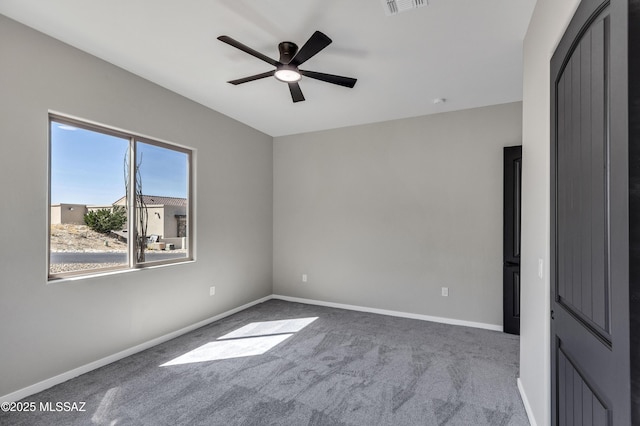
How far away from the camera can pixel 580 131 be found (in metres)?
1.15

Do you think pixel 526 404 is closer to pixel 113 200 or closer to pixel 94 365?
pixel 94 365

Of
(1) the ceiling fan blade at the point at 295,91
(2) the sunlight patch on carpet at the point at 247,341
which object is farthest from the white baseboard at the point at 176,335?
(1) the ceiling fan blade at the point at 295,91

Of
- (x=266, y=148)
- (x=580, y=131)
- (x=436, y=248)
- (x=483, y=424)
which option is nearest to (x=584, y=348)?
(x=580, y=131)

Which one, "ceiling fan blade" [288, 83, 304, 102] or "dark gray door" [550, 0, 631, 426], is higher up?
"ceiling fan blade" [288, 83, 304, 102]

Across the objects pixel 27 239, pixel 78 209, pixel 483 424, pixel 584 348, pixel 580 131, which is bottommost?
pixel 483 424

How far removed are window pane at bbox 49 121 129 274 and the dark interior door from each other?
4257 mm

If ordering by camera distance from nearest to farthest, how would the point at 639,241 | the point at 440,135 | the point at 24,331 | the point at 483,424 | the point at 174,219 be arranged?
the point at 639,241 < the point at 483,424 < the point at 24,331 < the point at 174,219 < the point at 440,135

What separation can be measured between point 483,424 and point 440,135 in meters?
3.20

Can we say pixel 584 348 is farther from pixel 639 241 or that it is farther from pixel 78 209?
pixel 78 209

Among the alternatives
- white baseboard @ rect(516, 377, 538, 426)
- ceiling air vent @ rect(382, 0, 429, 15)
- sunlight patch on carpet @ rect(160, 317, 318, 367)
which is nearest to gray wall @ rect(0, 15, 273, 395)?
sunlight patch on carpet @ rect(160, 317, 318, 367)

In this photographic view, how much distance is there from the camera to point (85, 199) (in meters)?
2.76

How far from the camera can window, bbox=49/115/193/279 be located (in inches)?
102

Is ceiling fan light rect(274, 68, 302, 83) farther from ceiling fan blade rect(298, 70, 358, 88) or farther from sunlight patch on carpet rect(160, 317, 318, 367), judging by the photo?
sunlight patch on carpet rect(160, 317, 318, 367)

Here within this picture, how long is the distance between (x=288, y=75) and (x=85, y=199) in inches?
85.5
